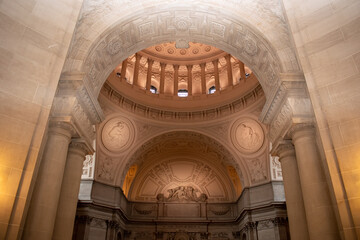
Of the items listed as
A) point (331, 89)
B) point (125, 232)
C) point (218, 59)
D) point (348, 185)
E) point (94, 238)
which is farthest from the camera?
point (218, 59)

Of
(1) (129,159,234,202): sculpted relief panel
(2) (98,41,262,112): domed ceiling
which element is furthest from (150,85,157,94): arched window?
(1) (129,159,234,202): sculpted relief panel

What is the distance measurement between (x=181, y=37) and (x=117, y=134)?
11.0 metres

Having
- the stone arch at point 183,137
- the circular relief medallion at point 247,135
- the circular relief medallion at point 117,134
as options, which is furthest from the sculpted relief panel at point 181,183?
the circular relief medallion at point 247,135

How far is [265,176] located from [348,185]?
47.2ft

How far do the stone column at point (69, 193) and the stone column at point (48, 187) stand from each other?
0.98 metres

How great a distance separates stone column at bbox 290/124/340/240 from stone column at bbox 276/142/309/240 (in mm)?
1069

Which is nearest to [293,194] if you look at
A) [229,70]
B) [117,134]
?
[117,134]

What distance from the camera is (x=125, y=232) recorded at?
2327 cm

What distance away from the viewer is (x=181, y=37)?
42.8ft

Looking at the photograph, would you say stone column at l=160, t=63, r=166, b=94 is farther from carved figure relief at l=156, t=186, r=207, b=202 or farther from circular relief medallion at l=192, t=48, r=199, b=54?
carved figure relief at l=156, t=186, r=207, b=202

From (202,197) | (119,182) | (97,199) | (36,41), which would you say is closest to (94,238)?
(97,199)

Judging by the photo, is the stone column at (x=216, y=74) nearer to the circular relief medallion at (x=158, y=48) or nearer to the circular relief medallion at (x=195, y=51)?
the circular relief medallion at (x=195, y=51)

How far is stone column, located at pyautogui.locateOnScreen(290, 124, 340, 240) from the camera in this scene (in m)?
7.88

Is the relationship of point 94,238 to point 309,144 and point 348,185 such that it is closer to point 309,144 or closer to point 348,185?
point 309,144
